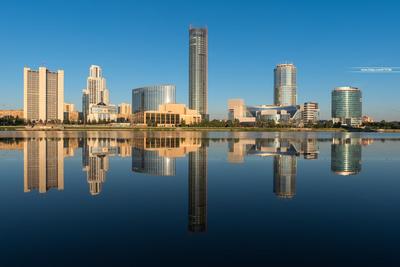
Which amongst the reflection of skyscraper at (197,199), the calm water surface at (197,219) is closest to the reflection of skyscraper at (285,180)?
the calm water surface at (197,219)

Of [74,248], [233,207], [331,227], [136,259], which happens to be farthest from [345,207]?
[74,248]

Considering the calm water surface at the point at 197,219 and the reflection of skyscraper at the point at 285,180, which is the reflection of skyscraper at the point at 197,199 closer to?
the calm water surface at the point at 197,219

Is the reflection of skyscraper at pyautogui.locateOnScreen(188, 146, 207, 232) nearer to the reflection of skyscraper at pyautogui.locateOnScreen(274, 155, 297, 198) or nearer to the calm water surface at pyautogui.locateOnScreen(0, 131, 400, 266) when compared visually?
the calm water surface at pyautogui.locateOnScreen(0, 131, 400, 266)

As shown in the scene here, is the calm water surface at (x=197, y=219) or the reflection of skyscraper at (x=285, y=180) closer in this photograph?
the calm water surface at (x=197, y=219)

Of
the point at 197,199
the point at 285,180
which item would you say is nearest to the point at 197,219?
the point at 197,199

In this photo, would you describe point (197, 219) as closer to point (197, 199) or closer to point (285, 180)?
point (197, 199)

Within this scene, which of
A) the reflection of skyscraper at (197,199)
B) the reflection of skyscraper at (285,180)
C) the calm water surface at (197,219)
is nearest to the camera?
the calm water surface at (197,219)

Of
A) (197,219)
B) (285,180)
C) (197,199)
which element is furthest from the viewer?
(285,180)

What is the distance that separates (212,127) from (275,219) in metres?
183

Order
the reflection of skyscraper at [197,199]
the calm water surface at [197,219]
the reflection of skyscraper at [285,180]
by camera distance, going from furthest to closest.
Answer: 1. the reflection of skyscraper at [285,180]
2. the reflection of skyscraper at [197,199]
3. the calm water surface at [197,219]

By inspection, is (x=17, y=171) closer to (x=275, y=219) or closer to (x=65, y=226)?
(x=65, y=226)

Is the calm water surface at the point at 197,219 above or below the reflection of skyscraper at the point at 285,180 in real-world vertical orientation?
below

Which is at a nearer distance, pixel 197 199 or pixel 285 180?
pixel 197 199

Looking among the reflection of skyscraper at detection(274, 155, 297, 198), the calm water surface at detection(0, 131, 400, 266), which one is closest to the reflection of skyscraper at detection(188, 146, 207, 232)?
the calm water surface at detection(0, 131, 400, 266)
